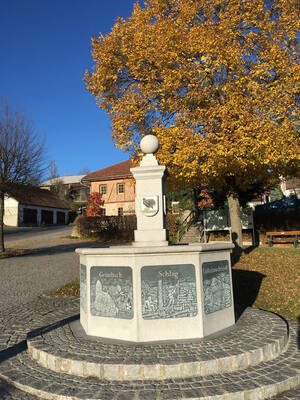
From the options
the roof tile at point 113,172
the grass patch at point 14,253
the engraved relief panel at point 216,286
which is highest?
the roof tile at point 113,172

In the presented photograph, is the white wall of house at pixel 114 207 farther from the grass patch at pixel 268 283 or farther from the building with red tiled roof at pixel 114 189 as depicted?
the grass patch at pixel 268 283

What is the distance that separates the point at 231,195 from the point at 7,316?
863 cm

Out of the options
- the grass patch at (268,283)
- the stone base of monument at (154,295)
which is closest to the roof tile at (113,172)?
the grass patch at (268,283)

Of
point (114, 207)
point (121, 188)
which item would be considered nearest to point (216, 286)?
point (121, 188)

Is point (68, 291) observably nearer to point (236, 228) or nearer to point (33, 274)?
point (33, 274)

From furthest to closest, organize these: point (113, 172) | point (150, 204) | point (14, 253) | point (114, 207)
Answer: point (113, 172), point (114, 207), point (14, 253), point (150, 204)

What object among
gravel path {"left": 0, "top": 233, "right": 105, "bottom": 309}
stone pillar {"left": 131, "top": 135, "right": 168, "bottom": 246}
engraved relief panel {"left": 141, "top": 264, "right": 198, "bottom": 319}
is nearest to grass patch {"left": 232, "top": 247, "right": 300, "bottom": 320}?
engraved relief panel {"left": 141, "top": 264, "right": 198, "bottom": 319}

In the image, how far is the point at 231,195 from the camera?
11.6 meters

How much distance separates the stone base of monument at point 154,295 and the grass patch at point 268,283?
282 cm

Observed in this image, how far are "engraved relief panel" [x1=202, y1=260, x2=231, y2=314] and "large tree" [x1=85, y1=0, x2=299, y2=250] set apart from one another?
4526mm

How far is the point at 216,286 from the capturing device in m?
4.78

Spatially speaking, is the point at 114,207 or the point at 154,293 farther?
the point at 114,207

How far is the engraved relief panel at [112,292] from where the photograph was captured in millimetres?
4445

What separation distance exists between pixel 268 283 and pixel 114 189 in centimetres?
2770
